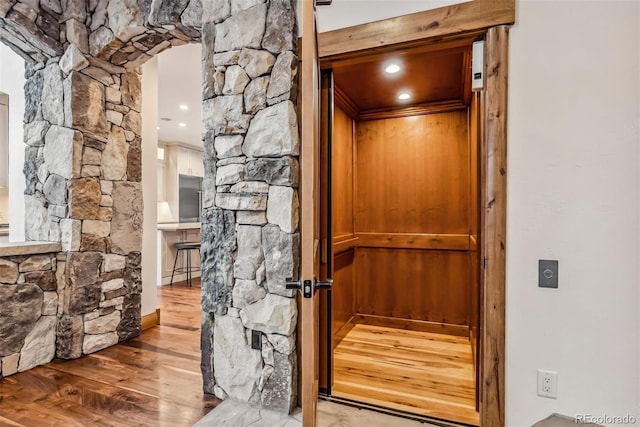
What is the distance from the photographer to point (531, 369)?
5.37 ft

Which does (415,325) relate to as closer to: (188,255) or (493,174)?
(493,174)

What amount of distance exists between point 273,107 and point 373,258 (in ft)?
7.24

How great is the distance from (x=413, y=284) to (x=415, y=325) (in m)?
0.40

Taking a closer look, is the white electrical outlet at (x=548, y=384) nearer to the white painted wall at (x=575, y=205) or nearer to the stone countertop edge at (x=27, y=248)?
the white painted wall at (x=575, y=205)

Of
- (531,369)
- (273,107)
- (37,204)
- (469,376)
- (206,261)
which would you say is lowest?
(469,376)

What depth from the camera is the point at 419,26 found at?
5.93 ft

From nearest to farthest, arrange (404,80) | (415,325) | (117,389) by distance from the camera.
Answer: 1. (117,389)
2. (404,80)
3. (415,325)

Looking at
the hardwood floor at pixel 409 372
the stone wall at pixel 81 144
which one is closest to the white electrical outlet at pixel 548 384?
the hardwood floor at pixel 409 372

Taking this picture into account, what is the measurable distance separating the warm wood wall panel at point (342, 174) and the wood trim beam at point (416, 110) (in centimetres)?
23

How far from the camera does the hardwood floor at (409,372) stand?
2.13m

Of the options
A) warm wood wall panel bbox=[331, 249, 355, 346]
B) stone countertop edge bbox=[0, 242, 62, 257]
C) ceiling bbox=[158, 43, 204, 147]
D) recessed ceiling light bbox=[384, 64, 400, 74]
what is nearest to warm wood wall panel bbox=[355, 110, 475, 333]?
warm wood wall panel bbox=[331, 249, 355, 346]

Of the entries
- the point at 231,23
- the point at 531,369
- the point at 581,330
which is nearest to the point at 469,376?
the point at 531,369

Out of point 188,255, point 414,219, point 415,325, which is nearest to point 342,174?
point 414,219

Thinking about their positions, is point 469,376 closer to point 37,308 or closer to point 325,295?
point 325,295
